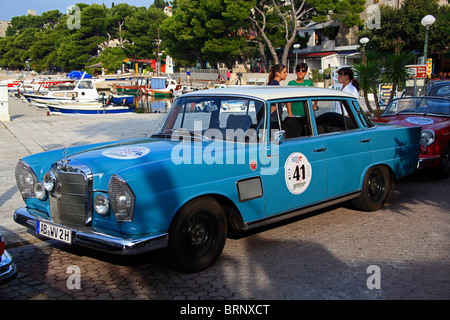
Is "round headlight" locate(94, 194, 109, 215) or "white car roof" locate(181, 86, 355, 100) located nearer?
"round headlight" locate(94, 194, 109, 215)

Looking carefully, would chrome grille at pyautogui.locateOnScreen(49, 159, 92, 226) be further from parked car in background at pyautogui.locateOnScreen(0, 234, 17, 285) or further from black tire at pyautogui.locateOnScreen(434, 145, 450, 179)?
black tire at pyautogui.locateOnScreen(434, 145, 450, 179)

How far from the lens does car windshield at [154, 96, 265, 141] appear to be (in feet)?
15.6

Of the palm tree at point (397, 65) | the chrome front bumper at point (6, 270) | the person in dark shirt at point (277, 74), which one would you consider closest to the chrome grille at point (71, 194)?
the chrome front bumper at point (6, 270)

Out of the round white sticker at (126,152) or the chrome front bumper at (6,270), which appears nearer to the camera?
the chrome front bumper at (6,270)

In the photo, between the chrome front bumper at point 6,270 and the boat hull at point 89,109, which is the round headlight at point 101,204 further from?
the boat hull at point 89,109

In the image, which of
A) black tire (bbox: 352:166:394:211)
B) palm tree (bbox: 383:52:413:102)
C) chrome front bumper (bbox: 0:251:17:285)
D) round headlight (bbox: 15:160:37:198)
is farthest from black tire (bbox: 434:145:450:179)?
chrome front bumper (bbox: 0:251:17:285)

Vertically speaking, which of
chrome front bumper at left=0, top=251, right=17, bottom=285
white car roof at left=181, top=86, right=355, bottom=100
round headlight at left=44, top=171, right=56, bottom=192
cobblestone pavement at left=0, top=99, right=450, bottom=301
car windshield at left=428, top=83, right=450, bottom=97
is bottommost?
cobblestone pavement at left=0, top=99, right=450, bottom=301

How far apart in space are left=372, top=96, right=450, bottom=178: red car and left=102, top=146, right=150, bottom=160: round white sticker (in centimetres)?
509

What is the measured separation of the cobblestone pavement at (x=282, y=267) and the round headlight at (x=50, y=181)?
814 millimetres

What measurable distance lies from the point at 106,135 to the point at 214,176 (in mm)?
10157

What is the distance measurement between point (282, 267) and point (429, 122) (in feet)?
17.0

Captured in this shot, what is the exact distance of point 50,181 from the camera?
4.23 meters

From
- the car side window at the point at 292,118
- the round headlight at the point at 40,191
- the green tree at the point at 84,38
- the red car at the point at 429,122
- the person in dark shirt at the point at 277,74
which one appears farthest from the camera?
the green tree at the point at 84,38

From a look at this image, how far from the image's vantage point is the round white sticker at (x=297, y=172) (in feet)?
15.4
